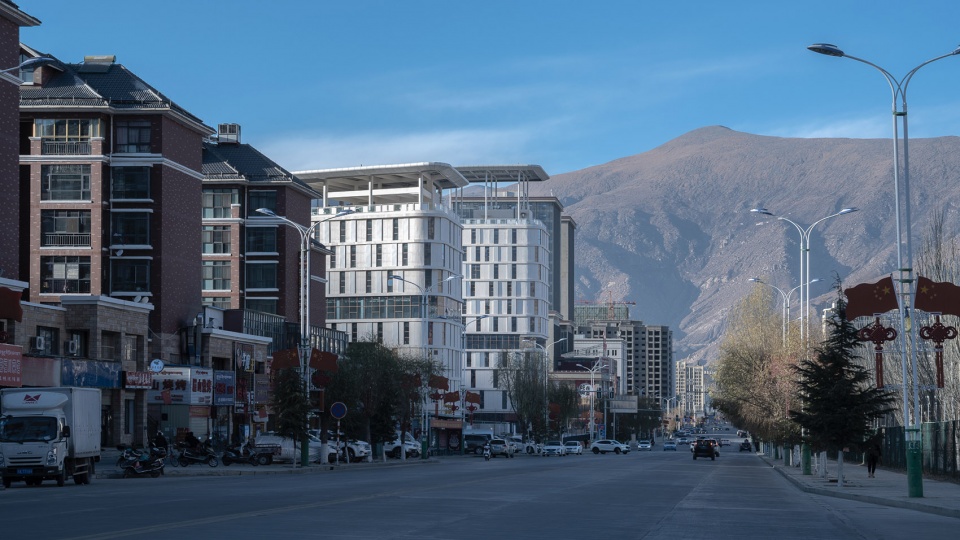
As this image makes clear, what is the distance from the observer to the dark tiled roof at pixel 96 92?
239 feet

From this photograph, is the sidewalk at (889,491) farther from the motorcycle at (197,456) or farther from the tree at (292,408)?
the motorcycle at (197,456)

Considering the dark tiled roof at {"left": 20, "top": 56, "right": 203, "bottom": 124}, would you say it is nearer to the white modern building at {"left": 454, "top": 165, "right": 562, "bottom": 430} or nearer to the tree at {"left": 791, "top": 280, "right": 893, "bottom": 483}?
the tree at {"left": 791, "top": 280, "right": 893, "bottom": 483}

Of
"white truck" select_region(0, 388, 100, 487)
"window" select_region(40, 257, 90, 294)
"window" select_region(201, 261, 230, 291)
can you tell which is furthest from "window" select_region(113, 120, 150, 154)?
"white truck" select_region(0, 388, 100, 487)

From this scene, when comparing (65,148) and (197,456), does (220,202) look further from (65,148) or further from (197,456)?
(197,456)

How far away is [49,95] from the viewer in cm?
7288

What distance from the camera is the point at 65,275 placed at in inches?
2940

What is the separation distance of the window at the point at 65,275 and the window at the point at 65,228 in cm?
93

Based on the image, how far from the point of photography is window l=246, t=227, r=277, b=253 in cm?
9794

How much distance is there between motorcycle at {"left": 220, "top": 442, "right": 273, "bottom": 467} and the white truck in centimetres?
2080

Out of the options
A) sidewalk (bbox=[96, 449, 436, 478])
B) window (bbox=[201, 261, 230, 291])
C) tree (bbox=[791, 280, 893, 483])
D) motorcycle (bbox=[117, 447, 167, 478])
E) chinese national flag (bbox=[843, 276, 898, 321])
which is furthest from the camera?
window (bbox=[201, 261, 230, 291])

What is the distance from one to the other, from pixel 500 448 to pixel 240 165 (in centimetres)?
3208

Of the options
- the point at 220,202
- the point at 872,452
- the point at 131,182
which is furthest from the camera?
the point at 220,202

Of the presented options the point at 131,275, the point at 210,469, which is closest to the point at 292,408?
the point at 210,469

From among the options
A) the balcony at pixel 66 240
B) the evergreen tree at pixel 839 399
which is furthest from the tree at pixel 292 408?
the evergreen tree at pixel 839 399
